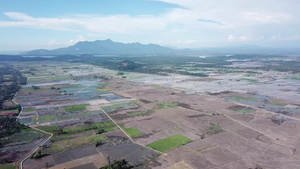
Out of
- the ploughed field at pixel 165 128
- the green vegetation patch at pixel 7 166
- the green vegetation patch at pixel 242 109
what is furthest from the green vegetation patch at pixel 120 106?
the green vegetation patch at pixel 7 166

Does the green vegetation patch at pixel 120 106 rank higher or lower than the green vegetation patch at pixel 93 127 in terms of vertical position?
higher

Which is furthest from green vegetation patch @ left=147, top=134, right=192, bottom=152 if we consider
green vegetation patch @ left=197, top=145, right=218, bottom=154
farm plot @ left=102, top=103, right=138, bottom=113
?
farm plot @ left=102, top=103, right=138, bottom=113

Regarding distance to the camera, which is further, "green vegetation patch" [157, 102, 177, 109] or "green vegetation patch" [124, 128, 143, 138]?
"green vegetation patch" [157, 102, 177, 109]

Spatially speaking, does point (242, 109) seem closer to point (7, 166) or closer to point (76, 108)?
point (76, 108)

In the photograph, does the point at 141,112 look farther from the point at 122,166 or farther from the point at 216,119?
the point at 122,166

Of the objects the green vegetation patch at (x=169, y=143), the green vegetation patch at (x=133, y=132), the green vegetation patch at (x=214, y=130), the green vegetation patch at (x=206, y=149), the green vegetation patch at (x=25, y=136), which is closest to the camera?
the green vegetation patch at (x=206, y=149)

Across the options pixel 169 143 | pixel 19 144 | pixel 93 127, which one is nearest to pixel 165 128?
pixel 169 143

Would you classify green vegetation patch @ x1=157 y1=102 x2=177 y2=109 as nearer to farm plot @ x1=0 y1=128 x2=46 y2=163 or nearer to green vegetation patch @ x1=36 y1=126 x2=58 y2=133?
green vegetation patch @ x1=36 y1=126 x2=58 y2=133

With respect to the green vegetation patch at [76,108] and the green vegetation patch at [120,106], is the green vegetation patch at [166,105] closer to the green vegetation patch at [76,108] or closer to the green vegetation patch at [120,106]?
the green vegetation patch at [120,106]
